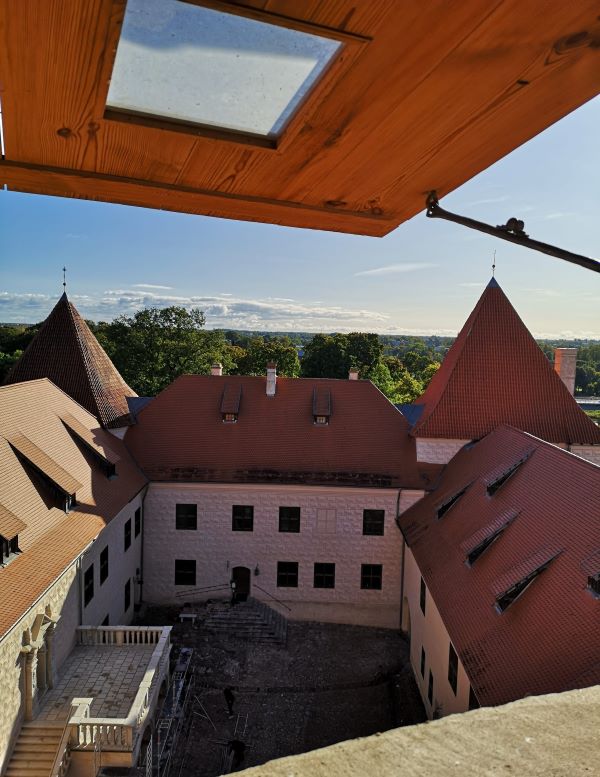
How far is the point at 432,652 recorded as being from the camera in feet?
46.1

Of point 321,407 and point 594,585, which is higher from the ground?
point 321,407

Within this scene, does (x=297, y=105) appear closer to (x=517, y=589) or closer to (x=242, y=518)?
(x=517, y=589)

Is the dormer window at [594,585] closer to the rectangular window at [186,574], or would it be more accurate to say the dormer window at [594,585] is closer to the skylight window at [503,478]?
the skylight window at [503,478]

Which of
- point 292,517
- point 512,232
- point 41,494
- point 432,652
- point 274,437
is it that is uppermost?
point 512,232

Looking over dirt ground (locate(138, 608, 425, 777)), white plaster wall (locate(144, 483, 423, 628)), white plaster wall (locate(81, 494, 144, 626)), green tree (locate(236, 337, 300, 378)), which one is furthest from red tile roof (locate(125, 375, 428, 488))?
green tree (locate(236, 337, 300, 378))

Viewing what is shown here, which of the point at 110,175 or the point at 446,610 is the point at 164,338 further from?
the point at 110,175

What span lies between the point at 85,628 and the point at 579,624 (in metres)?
11.4

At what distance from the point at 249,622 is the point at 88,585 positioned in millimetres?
6534

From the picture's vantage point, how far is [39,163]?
2402mm

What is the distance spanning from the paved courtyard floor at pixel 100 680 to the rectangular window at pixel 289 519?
23.3 ft

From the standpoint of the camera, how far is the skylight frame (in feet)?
4.90

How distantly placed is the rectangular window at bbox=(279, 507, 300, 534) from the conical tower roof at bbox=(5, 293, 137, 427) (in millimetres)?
7097

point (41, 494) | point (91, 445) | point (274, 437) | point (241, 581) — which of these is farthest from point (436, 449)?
point (41, 494)

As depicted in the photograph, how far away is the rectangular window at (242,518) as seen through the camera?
1989cm
